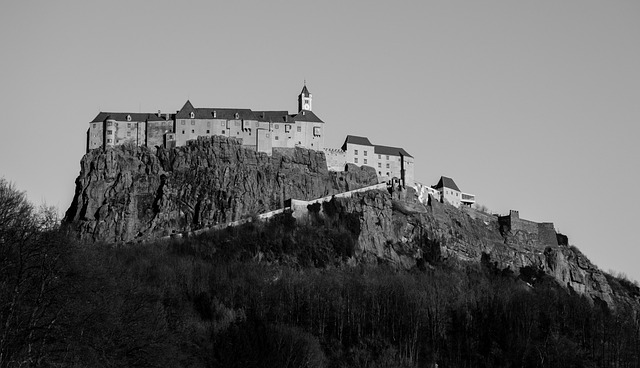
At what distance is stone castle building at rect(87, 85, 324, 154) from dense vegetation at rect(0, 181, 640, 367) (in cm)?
1381

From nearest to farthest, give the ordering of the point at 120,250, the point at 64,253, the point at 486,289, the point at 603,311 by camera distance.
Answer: the point at 64,253 → the point at 120,250 → the point at 486,289 → the point at 603,311

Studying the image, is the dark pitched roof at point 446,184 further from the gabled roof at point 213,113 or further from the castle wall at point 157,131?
→ the castle wall at point 157,131

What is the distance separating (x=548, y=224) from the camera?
414 feet

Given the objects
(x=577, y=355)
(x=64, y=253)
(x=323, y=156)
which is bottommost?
(x=577, y=355)

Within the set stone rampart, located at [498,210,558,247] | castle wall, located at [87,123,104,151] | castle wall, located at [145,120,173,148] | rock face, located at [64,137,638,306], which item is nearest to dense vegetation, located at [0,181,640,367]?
rock face, located at [64,137,638,306]

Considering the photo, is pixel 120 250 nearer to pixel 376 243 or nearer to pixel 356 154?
pixel 376 243

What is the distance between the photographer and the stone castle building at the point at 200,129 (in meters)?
116

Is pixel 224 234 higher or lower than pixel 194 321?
higher

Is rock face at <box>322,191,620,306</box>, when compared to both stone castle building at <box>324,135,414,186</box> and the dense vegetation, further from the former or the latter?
stone castle building at <box>324,135,414,186</box>

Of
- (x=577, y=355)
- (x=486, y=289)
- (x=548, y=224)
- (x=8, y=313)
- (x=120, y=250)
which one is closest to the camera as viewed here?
(x=8, y=313)

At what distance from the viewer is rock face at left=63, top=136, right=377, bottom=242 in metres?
106

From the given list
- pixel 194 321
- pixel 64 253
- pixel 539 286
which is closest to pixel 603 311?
pixel 539 286

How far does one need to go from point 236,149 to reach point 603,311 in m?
40.7

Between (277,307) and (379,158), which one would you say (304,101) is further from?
(277,307)
